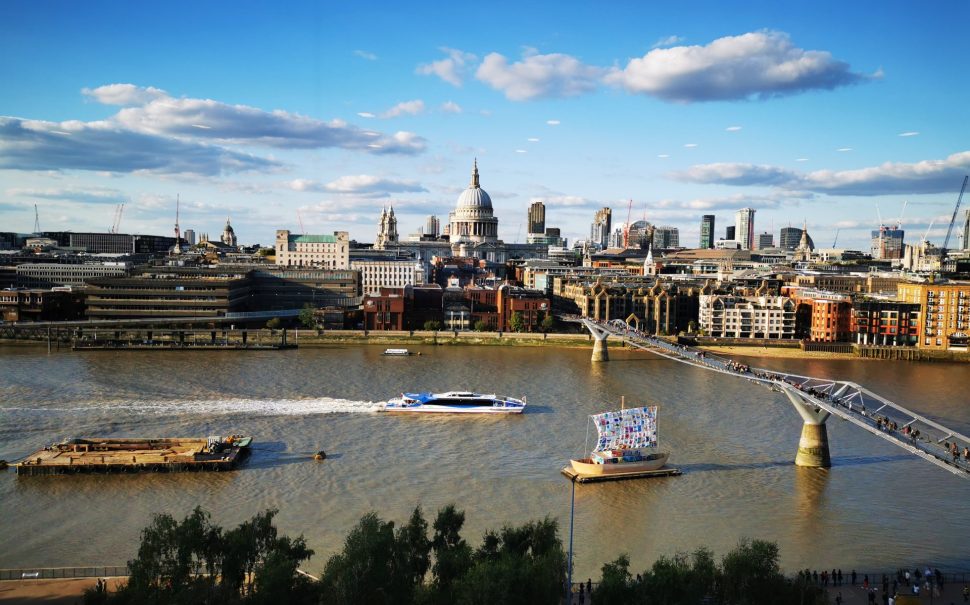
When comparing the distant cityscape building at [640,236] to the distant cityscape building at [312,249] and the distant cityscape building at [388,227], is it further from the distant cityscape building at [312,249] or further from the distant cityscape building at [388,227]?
the distant cityscape building at [312,249]

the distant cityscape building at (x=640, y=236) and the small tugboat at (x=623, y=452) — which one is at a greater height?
the distant cityscape building at (x=640, y=236)

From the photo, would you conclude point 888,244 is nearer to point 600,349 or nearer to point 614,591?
point 600,349

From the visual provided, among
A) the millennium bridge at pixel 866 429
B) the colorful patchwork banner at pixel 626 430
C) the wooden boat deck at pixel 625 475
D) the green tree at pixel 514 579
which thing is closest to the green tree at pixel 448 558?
the green tree at pixel 514 579

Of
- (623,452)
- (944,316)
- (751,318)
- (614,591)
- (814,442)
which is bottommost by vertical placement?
(623,452)

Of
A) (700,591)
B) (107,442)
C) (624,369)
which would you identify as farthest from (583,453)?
(624,369)

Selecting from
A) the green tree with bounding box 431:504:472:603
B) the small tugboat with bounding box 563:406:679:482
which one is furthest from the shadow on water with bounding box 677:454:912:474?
the green tree with bounding box 431:504:472:603

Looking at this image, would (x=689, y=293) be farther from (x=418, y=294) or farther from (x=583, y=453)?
(x=583, y=453)

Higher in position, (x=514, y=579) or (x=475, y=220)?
(x=475, y=220)

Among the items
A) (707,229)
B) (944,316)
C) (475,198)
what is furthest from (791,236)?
(944,316)
